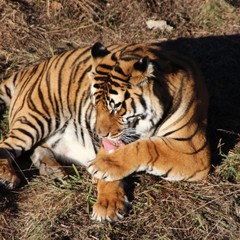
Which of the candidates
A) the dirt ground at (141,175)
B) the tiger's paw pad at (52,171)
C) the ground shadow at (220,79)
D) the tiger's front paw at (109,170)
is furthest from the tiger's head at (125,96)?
the ground shadow at (220,79)

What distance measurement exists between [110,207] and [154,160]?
0.37 m

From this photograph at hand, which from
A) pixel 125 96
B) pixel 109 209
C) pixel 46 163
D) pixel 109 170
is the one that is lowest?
pixel 46 163

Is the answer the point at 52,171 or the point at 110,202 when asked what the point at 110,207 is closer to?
the point at 110,202

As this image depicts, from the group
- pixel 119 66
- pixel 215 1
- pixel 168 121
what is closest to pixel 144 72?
Result: pixel 119 66

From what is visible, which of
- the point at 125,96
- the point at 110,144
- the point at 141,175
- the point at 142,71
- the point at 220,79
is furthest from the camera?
the point at 220,79

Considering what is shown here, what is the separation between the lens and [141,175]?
3.67 metres

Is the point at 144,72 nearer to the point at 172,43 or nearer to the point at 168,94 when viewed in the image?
the point at 168,94

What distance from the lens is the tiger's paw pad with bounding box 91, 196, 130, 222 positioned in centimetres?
329

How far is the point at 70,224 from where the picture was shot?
330 cm

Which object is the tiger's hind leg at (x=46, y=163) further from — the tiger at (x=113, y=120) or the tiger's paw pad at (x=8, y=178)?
the tiger's paw pad at (x=8, y=178)

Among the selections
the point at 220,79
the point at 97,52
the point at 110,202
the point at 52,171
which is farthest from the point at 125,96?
the point at 220,79

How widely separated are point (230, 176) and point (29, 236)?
1.32 meters

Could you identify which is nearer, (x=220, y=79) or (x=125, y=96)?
(x=125, y=96)

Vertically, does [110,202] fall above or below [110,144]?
below
